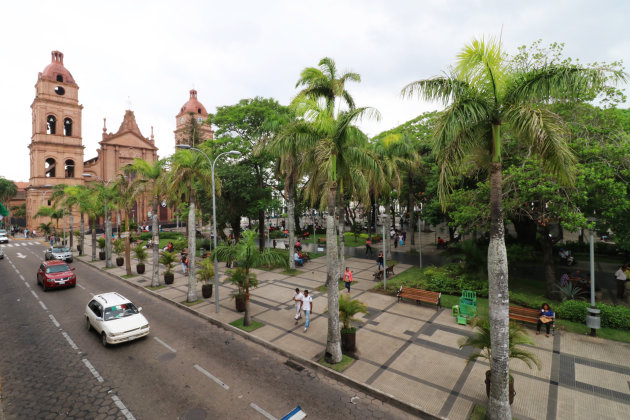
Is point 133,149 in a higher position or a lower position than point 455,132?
higher

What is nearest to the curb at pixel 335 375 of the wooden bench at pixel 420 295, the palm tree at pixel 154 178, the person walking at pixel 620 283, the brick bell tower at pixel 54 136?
the palm tree at pixel 154 178

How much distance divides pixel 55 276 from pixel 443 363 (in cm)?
2376

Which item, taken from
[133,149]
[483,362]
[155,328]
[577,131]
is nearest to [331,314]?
[483,362]

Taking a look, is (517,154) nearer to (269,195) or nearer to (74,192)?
(269,195)

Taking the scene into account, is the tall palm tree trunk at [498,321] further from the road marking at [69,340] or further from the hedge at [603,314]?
the road marking at [69,340]

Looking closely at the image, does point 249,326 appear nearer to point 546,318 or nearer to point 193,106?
point 546,318

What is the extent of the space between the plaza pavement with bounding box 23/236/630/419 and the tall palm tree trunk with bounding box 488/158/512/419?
0.88m

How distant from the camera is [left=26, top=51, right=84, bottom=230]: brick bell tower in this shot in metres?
56.8

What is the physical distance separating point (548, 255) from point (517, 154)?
564cm

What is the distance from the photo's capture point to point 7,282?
22688 mm

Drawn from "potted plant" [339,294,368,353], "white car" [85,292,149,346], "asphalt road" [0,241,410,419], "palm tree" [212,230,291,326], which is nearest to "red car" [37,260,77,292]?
"asphalt road" [0,241,410,419]

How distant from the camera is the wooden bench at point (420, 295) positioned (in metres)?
15.2

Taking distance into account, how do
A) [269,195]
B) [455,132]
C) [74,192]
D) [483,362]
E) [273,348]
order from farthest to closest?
[74,192] < [269,195] < [273,348] < [483,362] < [455,132]

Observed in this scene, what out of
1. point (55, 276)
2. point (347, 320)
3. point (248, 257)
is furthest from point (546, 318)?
point (55, 276)
